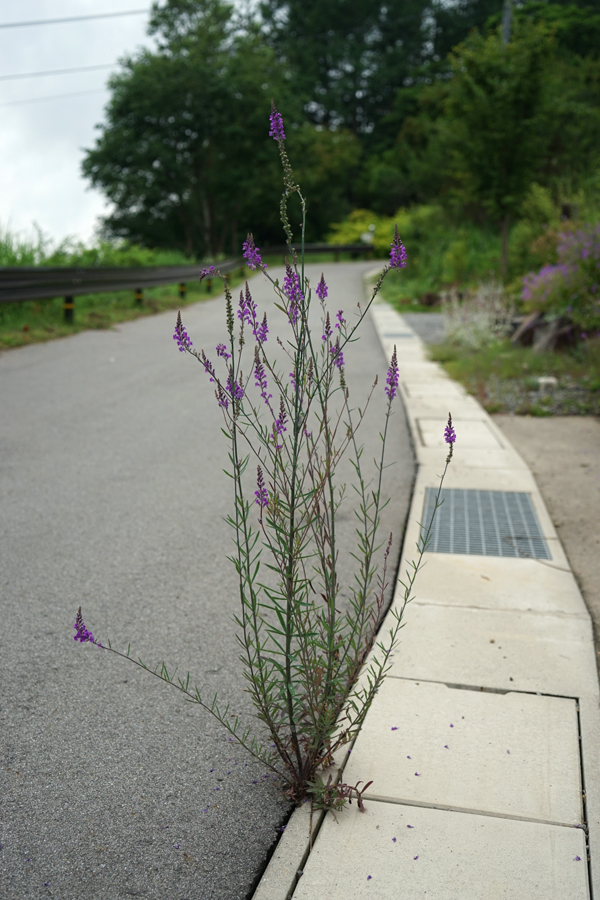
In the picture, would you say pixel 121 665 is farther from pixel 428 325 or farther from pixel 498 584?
pixel 428 325

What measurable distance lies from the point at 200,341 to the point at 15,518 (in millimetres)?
7371

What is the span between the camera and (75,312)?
1348 centimetres

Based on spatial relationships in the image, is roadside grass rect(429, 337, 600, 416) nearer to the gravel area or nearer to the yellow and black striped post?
the gravel area

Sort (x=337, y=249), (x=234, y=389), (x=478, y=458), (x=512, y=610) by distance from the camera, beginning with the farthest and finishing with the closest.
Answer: (x=337, y=249) < (x=478, y=458) < (x=512, y=610) < (x=234, y=389)

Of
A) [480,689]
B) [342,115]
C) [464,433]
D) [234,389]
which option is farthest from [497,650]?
[342,115]

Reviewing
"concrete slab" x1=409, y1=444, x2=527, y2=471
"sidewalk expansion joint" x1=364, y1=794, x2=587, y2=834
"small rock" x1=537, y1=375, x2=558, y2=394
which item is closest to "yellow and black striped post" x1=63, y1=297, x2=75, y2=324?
"small rock" x1=537, y1=375, x2=558, y2=394

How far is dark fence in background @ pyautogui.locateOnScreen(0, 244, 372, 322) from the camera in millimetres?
11000

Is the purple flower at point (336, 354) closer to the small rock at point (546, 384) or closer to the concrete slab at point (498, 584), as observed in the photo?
the concrete slab at point (498, 584)

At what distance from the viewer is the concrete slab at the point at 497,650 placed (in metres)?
2.83

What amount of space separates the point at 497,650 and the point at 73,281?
11336mm

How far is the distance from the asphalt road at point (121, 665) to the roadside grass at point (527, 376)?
5.65 ft

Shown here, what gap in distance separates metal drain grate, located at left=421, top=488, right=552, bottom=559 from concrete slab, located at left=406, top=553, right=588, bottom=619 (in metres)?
0.13

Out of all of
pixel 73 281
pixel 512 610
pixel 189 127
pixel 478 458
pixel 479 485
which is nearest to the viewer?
pixel 512 610

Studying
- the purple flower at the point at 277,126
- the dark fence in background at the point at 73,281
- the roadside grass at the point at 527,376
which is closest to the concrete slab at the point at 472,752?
the purple flower at the point at 277,126
